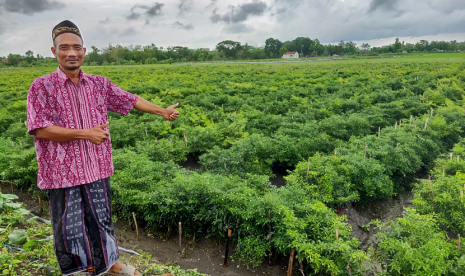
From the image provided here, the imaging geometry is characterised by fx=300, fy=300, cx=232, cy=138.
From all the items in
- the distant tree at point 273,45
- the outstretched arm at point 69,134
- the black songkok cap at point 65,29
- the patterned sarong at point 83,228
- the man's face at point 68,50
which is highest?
the distant tree at point 273,45

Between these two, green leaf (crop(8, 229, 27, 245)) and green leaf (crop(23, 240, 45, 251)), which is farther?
green leaf (crop(8, 229, 27, 245))

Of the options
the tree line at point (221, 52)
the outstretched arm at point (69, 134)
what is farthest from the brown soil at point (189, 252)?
the tree line at point (221, 52)

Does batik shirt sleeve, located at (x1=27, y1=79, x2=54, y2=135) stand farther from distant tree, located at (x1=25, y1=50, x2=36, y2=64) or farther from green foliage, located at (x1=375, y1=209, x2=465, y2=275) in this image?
distant tree, located at (x1=25, y1=50, x2=36, y2=64)

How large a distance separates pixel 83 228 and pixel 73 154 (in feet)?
2.54

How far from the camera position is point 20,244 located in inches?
172

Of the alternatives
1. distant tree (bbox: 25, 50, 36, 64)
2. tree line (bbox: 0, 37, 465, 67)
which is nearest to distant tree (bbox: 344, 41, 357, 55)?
tree line (bbox: 0, 37, 465, 67)

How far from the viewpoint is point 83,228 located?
3068 mm

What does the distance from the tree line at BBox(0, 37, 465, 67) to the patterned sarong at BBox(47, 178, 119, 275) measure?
6569 cm

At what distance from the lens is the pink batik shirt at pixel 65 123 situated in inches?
109

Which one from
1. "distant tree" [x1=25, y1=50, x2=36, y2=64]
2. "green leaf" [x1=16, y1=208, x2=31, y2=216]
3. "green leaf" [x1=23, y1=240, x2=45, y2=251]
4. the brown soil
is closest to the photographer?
"green leaf" [x1=23, y1=240, x2=45, y2=251]

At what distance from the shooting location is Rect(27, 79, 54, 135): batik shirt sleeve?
2688 mm

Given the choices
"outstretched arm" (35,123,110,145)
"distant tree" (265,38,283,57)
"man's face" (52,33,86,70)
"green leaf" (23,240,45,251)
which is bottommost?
"green leaf" (23,240,45,251)

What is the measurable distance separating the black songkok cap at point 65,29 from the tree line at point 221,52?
215 ft

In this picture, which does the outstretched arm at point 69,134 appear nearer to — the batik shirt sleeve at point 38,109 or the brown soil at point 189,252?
the batik shirt sleeve at point 38,109
